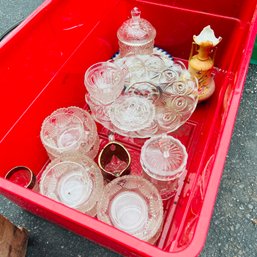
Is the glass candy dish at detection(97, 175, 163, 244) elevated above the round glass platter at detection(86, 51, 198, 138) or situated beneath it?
situated beneath

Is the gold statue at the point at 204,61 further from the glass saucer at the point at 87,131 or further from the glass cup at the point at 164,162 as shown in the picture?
the glass saucer at the point at 87,131

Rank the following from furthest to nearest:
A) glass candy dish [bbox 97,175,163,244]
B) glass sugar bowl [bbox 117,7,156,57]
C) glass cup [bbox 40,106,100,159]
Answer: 1. glass sugar bowl [bbox 117,7,156,57]
2. glass cup [bbox 40,106,100,159]
3. glass candy dish [bbox 97,175,163,244]

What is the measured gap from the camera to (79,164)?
81 cm

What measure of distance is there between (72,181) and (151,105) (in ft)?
0.98

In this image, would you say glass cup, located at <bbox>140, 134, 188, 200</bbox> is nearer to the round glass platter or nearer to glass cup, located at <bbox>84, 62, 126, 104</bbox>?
the round glass platter

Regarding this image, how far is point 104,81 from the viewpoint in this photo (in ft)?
3.14

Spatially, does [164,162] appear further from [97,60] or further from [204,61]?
[97,60]

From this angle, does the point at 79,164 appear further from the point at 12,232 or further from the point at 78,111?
the point at 12,232

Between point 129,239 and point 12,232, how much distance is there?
1.64ft

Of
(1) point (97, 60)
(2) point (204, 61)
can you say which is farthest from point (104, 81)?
(2) point (204, 61)

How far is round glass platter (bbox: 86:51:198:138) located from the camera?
2.85 feet

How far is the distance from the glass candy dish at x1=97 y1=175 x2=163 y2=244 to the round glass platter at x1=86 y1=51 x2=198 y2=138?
0.16 meters

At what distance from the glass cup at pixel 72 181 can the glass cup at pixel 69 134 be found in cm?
3

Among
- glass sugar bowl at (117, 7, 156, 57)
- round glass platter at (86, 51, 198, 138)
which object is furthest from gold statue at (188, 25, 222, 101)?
glass sugar bowl at (117, 7, 156, 57)
